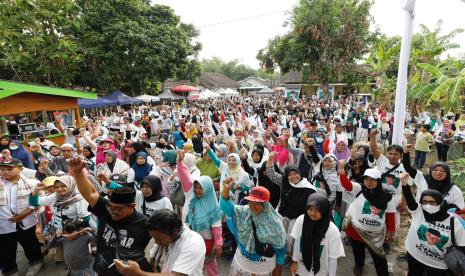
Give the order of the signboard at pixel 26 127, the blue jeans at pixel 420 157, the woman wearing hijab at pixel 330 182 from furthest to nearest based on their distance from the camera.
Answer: the signboard at pixel 26 127
the blue jeans at pixel 420 157
the woman wearing hijab at pixel 330 182

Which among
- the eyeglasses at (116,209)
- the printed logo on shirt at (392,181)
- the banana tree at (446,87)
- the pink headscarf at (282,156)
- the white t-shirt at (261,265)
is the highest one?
the banana tree at (446,87)

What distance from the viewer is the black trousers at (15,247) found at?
12.8 feet

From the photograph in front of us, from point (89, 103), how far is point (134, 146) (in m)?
13.6

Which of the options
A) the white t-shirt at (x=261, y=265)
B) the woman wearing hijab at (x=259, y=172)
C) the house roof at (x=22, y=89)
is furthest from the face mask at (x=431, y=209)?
the house roof at (x=22, y=89)

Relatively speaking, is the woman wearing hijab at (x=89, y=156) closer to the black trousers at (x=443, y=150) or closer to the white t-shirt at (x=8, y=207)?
the white t-shirt at (x=8, y=207)

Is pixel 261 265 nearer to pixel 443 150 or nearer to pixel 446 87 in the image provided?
pixel 443 150

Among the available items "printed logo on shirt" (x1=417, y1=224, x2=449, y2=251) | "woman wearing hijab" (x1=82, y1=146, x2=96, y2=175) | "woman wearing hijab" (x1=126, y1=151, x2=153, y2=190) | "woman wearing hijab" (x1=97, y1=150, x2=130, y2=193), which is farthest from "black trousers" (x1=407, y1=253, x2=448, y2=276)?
"woman wearing hijab" (x1=82, y1=146, x2=96, y2=175)

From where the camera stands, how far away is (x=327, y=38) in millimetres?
21750

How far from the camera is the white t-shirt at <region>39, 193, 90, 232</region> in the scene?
3480 millimetres

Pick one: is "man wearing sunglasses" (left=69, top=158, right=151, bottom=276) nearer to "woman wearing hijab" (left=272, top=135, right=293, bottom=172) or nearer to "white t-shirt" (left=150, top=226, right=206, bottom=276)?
"white t-shirt" (left=150, top=226, right=206, bottom=276)

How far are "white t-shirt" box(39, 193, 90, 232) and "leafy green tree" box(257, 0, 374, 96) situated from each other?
21.0m

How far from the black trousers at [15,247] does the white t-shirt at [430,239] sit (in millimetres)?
4880

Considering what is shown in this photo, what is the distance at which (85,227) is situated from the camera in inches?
130

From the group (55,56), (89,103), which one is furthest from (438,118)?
(55,56)
